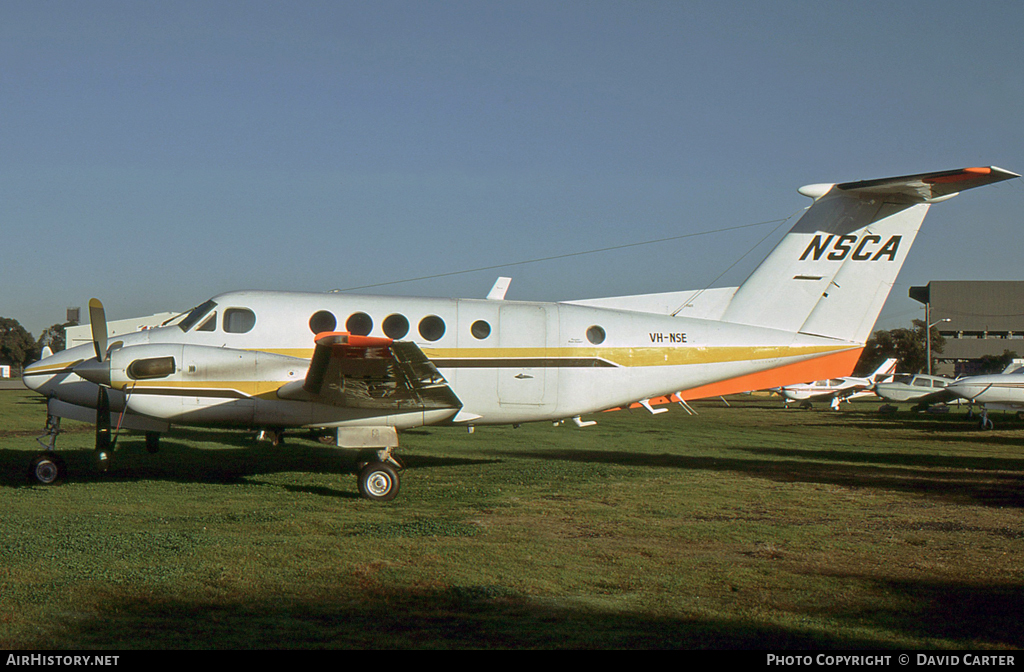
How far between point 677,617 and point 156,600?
357 cm

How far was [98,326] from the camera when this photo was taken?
1009 centimetres

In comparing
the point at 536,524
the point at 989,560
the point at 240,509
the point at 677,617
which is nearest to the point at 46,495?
the point at 240,509

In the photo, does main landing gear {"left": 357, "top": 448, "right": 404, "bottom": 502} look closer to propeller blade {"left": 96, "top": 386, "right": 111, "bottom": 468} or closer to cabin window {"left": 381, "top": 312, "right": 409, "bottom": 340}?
cabin window {"left": 381, "top": 312, "right": 409, "bottom": 340}

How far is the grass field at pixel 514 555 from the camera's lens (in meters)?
4.77

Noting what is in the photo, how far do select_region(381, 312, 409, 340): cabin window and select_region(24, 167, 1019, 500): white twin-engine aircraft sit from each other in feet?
0.08

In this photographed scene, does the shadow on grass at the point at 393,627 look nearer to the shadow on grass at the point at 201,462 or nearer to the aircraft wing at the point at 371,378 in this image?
the aircraft wing at the point at 371,378

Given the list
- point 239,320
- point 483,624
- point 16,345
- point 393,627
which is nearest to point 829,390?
point 239,320

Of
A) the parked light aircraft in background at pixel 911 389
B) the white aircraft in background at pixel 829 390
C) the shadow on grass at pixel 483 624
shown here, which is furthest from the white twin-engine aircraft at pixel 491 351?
the white aircraft in background at pixel 829 390

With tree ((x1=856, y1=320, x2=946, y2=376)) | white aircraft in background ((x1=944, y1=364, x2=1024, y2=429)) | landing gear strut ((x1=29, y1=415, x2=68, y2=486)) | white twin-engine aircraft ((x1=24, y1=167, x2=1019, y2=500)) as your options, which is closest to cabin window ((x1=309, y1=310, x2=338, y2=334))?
white twin-engine aircraft ((x1=24, y1=167, x2=1019, y2=500))

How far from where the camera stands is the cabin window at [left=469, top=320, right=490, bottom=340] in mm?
11383

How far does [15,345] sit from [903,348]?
9716cm

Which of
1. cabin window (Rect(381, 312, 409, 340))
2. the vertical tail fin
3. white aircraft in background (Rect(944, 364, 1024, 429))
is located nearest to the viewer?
cabin window (Rect(381, 312, 409, 340))

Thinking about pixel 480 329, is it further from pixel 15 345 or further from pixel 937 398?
pixel 15 345

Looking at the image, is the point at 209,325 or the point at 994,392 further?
the point at 994,392
